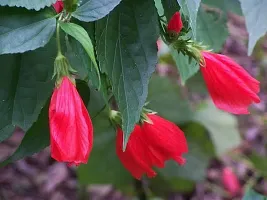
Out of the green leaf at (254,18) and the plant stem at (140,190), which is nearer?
the green leaf at (254,18)

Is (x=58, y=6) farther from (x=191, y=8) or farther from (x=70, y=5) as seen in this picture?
(x=191, y=8)

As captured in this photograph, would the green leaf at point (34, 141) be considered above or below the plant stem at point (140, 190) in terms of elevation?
above

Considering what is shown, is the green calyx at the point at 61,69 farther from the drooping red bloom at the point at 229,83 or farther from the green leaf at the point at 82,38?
the drooping red bloom at the point at 229,83

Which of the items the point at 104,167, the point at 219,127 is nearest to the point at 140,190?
the point at 104,167

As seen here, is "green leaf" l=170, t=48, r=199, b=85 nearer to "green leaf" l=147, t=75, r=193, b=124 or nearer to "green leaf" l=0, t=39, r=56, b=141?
"green leaf" l=0, t=39, r=56, b=141

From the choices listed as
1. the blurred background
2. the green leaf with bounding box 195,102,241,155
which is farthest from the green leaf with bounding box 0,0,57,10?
the green leaf with bounding box 195,102,241,155

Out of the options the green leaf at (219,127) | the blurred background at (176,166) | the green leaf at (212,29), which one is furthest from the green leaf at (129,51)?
the green leaf at (219,127)

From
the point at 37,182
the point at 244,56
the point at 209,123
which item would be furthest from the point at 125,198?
the point at 244,56
